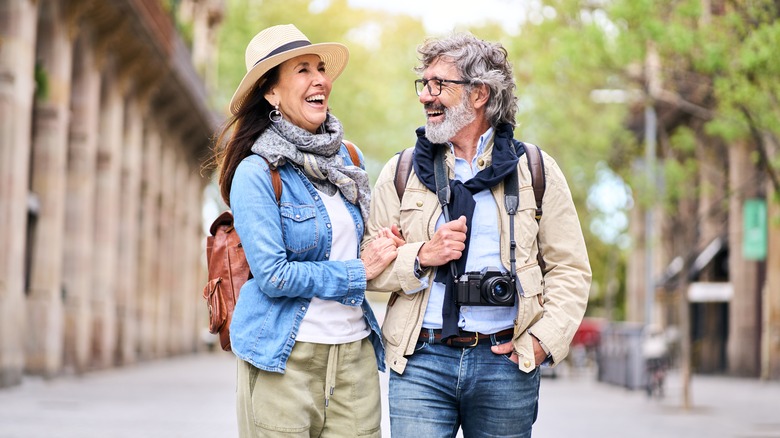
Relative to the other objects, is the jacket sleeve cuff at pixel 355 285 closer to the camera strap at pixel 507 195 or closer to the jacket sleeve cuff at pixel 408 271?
the jacket sleeve cuff at pixel 408 271

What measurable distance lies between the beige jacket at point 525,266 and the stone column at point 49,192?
16802 millimetres

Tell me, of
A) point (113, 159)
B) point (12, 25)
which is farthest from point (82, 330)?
point (12, 25)

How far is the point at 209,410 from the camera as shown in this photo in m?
15.4

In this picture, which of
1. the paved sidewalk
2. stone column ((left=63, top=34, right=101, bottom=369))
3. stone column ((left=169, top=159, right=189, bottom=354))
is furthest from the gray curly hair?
stone column ((left=169, top=159, right=189, bottom=354))

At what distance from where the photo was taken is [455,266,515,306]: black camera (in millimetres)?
4543

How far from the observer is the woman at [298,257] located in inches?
173

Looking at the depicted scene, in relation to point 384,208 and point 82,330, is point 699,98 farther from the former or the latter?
point 384,208

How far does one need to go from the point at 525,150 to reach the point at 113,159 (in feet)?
76.6

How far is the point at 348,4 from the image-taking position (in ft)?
148

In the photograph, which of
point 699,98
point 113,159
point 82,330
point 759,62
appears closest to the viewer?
point 759,62

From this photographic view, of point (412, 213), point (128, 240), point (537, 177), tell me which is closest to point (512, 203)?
point (537, 177)

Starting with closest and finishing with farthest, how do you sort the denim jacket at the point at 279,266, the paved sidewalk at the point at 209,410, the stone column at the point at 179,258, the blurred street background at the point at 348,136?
the denim jacket at the point at 279,266 → the paved sidewalk at the point at 209,410 → the blurred street background at the point at 348,136 → the stone column at the point at 179,258

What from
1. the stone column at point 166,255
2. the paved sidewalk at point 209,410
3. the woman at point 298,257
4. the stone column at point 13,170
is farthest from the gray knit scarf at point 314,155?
the stone column at point 166,255

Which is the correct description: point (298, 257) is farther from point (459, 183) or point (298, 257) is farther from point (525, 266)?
point (525, 266)
